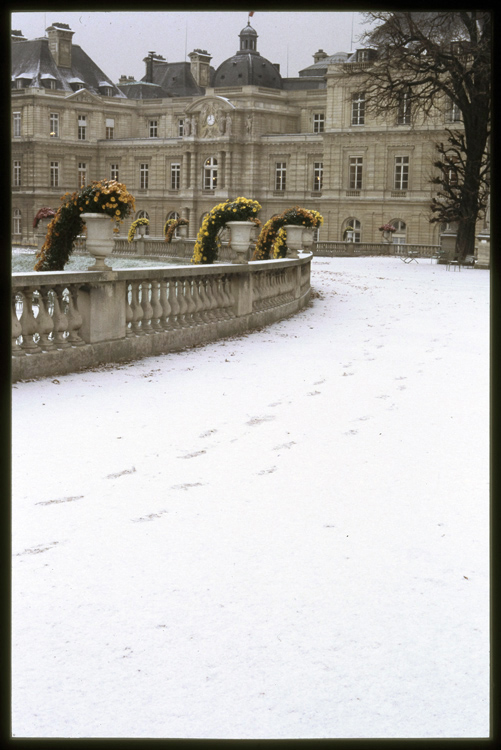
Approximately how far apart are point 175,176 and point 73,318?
60.7 meters

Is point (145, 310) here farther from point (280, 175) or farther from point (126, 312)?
point (280, 175)

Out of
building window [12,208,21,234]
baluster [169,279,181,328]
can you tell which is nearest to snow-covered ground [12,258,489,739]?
baluster [169,279,181,328]

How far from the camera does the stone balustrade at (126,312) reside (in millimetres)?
9031

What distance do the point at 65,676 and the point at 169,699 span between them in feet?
1.38

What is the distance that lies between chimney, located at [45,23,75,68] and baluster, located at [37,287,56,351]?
67.4 meters

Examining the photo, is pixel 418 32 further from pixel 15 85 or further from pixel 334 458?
pixel 15 85

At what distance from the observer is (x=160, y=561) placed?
181 inches

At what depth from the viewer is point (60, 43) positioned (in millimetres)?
71750

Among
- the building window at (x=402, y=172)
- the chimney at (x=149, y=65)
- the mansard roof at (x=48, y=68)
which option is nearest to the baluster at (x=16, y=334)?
the building window at (x=402, y=172)

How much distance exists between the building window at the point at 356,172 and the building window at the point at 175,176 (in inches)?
674

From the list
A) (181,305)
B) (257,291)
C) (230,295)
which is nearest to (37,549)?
(181,305)

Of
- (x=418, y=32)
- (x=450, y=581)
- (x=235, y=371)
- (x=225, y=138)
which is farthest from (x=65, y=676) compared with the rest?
(x=225, y=138)

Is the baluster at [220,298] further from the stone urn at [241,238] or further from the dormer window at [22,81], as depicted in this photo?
the dormer window at [22,81]

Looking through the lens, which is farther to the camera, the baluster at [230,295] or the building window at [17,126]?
the building window at [17,126]
